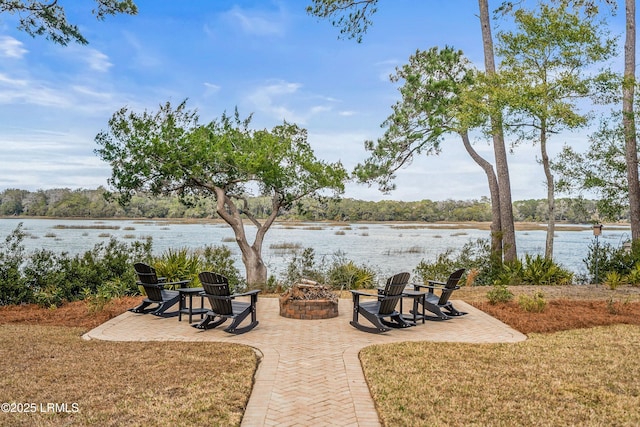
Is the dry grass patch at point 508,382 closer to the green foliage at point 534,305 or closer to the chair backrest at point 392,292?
the chair backrest at point 392,292

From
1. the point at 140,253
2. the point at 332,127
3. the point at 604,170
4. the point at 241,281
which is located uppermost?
→ the point at 332,127

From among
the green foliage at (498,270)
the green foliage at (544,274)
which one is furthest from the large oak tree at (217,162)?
the green foliage at (544,274)

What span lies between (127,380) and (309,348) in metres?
2.15

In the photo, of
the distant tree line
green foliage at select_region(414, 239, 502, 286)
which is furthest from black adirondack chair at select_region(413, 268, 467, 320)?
the distant tree line

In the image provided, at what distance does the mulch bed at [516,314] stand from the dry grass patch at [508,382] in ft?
3.44

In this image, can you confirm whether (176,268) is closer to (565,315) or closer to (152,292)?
(152,292)

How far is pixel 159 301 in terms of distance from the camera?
7871 millimetres

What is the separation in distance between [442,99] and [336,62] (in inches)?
144

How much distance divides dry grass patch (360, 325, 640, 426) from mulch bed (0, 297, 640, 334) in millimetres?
1047

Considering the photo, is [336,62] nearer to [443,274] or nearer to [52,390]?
[443,274]

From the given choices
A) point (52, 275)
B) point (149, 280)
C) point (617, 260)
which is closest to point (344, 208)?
point (617, 260)

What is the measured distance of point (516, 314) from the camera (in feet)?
27.1

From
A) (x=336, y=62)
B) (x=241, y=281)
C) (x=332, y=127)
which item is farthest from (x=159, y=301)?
(x=332, y=127)

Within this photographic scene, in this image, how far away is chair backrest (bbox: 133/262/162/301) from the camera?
771 cm
